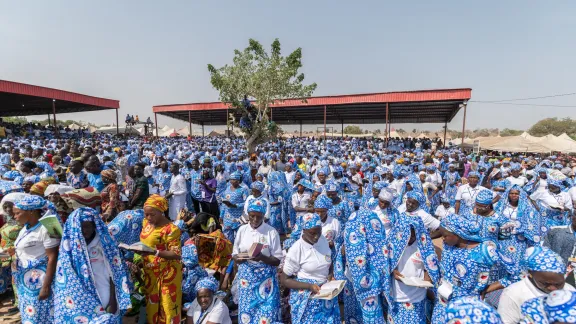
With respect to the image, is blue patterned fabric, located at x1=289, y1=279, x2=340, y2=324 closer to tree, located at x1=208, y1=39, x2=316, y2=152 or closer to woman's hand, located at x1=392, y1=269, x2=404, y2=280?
woman's hand, located at x1=392, y1=269, x2=404, y2=280

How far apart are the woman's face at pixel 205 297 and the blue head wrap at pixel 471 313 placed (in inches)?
83.5

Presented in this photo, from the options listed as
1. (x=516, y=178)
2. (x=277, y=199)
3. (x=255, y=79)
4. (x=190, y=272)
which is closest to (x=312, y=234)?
(x=190, y=272)

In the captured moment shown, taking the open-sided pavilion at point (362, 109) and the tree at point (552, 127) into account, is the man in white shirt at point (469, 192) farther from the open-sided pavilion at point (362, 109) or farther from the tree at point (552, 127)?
the tree at point (552, 127)

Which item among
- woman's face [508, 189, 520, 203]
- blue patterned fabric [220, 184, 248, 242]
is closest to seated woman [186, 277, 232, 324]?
blue patterned fabric [220, 184, 248, 242]

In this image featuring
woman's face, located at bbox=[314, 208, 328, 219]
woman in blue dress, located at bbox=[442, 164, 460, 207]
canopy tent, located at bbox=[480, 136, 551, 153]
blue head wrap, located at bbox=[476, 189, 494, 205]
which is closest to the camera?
woman's face, located at bbox=[314, 208, 328, 219]

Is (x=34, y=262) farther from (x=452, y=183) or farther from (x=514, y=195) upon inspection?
(x=452, y=183)

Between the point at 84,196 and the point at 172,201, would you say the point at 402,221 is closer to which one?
the point at 84,196

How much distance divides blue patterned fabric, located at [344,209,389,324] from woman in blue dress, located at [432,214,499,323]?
0.50 m

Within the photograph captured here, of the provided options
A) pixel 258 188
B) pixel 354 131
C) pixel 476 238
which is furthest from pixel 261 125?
pixel 354 131

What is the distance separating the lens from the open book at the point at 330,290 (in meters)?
2.42

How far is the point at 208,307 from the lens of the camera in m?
2.89

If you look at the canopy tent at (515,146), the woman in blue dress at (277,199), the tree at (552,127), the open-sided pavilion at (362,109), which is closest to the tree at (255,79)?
the open-sided pavilion at (362,109)

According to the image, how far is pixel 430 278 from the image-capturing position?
2.78m

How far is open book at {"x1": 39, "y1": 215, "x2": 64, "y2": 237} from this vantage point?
2.51m
